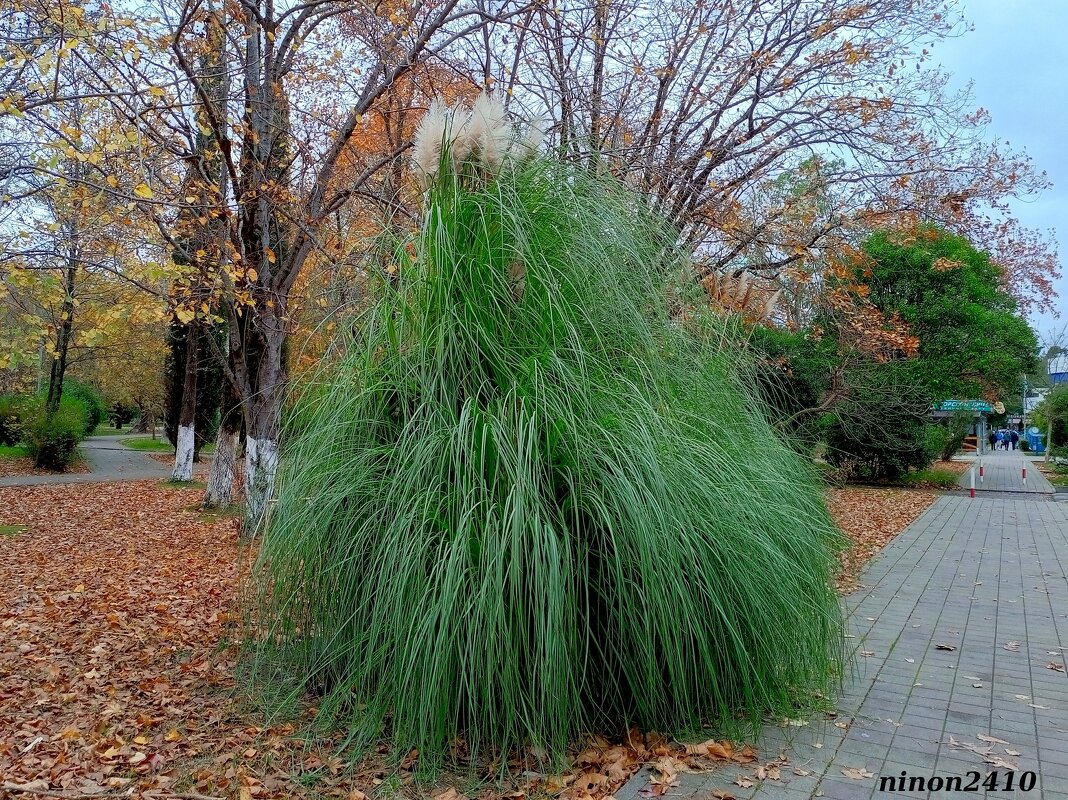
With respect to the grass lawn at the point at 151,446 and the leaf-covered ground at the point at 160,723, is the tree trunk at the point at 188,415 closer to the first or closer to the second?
the leaf-covered ground at the point at 160,723

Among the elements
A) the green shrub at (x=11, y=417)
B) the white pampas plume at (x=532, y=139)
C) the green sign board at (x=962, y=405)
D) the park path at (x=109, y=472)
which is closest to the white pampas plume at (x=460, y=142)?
the white pampas plume at (x=532, y=139)

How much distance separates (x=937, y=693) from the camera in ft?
12.6

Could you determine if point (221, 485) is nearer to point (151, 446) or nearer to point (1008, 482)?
point (1008, 482)

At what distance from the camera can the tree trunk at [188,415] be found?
15.2m

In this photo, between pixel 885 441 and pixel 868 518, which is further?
pixel 885 441

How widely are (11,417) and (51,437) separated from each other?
15.9 feet

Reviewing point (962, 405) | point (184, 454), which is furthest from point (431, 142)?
point (962, 405)

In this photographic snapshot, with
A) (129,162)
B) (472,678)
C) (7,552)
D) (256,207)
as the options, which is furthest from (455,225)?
(7,552)

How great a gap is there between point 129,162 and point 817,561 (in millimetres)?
6804

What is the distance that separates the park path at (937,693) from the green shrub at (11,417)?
20.9 meters

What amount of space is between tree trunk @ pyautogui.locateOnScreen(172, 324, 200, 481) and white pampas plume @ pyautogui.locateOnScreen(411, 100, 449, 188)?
12.3 m

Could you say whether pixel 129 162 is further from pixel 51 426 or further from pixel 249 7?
pixel 51 426

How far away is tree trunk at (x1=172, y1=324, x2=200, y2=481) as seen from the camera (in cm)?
1520

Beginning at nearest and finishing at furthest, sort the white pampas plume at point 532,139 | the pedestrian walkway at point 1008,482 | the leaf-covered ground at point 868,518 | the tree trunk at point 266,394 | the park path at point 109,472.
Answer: the white pampas plume at point 532,139, the leaf-covered ground at point 868,518, the tree trunk at point 266,394, the park path at point 109,472, the pedestrian walkway at point 1008,482
